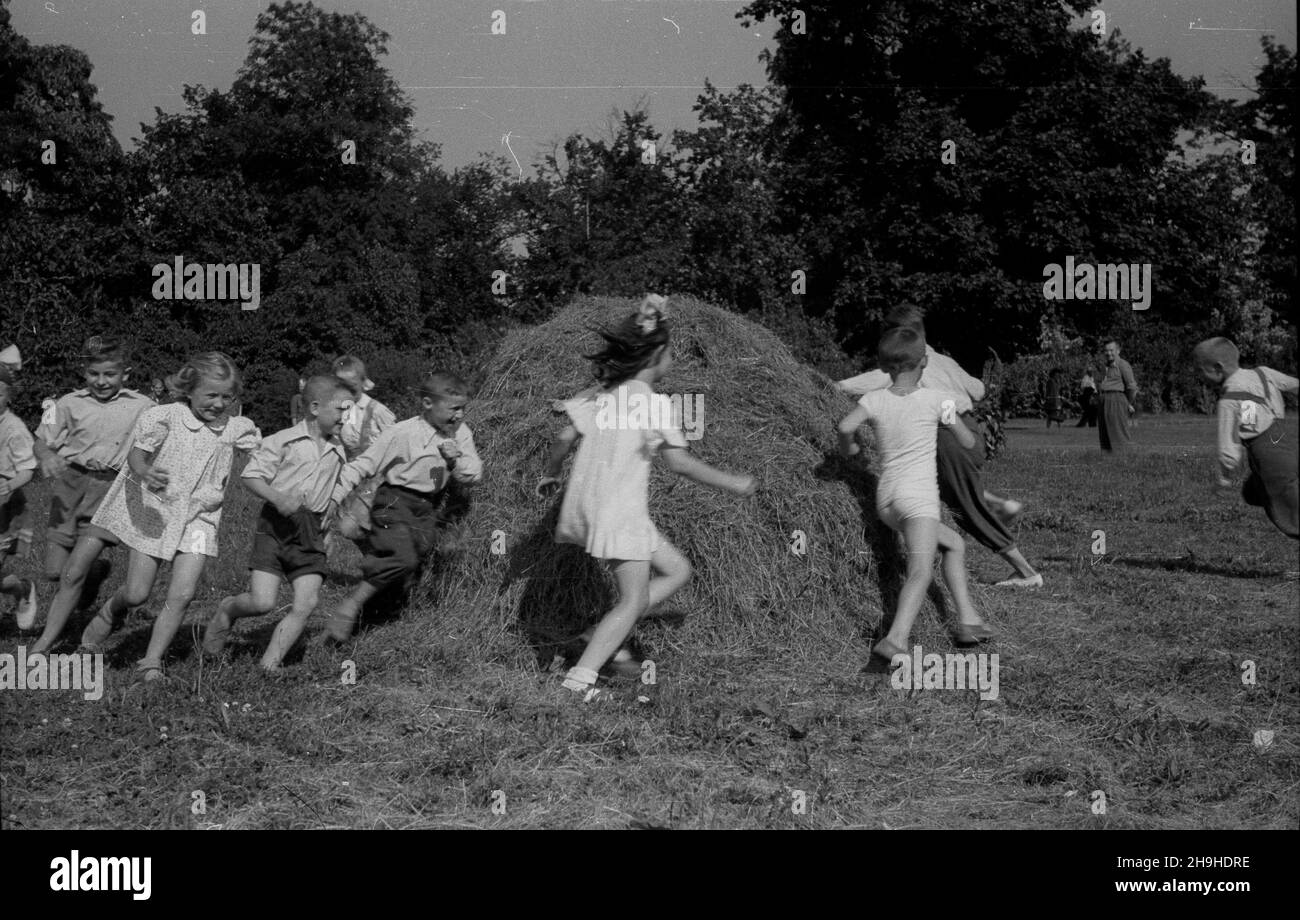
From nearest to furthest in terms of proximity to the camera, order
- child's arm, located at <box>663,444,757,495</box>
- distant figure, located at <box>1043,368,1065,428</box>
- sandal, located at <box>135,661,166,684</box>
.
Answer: child's arm, located at <box>663,444,757,495</box> < sandal, located at <box>135,661,166,684</box> < distant figure, located at <box>1043,368,1065,428</box>

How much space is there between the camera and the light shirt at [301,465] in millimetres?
6363

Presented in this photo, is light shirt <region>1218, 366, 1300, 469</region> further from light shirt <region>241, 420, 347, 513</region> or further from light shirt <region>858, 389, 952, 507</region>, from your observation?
light shirt <region>241, 420, 347, 513</region>

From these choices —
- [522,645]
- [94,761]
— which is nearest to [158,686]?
[94,761]

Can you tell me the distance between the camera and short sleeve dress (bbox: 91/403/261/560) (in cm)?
621

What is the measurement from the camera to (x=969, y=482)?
7.76 metres

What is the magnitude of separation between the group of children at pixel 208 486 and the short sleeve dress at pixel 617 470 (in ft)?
3.60

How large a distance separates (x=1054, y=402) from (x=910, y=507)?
28.9m

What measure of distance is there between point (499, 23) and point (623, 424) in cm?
297

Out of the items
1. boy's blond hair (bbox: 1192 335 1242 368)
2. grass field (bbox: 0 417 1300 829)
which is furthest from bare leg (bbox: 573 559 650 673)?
boy's blond hair (bbox: 1192 335 1242 368)

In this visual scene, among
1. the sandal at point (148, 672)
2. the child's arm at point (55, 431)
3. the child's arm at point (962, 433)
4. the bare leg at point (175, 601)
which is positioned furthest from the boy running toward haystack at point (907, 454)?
the child's arm at point (55, 431)

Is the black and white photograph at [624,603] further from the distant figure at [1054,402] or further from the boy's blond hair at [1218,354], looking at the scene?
Result: the distant figure at [1054,402]

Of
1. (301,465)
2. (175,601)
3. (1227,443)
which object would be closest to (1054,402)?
(1227,443)

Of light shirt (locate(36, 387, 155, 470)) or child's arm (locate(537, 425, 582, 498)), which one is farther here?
light shirt (locate(36, 387, 155, 470))

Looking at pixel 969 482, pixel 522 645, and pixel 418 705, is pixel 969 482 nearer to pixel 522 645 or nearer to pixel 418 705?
pixel 522 645
